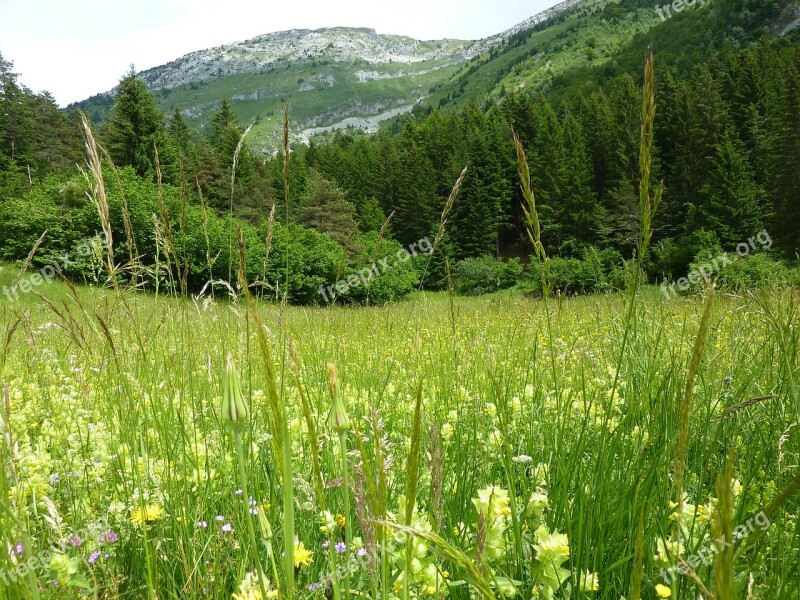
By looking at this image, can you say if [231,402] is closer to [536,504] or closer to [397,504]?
[536,504]

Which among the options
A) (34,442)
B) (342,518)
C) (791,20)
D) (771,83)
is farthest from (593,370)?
(791,20)

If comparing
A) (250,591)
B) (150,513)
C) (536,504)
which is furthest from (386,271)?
(250,591)

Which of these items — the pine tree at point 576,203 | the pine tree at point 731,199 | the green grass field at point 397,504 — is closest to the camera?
the green grass field at point 397,504

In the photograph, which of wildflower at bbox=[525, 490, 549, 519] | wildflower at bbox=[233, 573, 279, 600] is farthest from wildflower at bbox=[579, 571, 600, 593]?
wildflower at bbox=[233, 573, 279, 600]

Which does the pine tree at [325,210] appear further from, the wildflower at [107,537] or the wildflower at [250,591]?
the wildflower at [250,591]

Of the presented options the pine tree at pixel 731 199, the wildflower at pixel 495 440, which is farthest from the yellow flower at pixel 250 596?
the pine tree at pixel 731 199

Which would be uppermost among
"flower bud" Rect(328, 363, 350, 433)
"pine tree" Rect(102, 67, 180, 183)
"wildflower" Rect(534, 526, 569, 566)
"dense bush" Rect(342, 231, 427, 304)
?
"pine tree" Rect(102, 67, 180, 183)

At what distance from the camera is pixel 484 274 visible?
105ft

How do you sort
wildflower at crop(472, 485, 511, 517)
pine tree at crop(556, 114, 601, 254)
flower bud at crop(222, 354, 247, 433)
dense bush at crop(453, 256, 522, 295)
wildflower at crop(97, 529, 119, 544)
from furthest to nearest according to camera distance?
pine tree at crop(556, 114, 601, 254) < dense bush at crop(453, 256, 522, 295) < wildflower at crop(97, 529, 119, 544) < wildflower at crop(472, 485, 511, 517) < flower bud at crop(222, 354, 247, 433)

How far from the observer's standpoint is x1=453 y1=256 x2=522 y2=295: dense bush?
30.9 metres

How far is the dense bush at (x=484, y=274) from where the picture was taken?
102ft

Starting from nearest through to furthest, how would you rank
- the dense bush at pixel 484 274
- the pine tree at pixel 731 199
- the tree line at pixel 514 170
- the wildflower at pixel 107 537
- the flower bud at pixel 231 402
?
the flower bud at pixel 231 402
the wildflower at pixel 107 537
the tree line at pixel 514 170
the pine tree at pixel 731 199
the dense bush at pixel 484 274

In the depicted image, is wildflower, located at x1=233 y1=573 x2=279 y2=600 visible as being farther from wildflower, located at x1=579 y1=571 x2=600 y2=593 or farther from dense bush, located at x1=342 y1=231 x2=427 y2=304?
dense bush, located at x1=342 y1=231 x2=427 y2=304

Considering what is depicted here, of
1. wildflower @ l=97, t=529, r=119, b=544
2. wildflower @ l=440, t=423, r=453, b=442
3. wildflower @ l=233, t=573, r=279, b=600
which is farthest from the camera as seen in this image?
wildflower @ l=440, t=423, r=453, b=442
